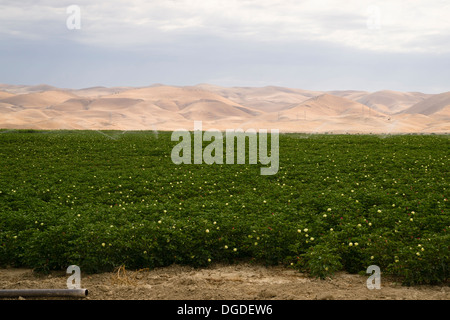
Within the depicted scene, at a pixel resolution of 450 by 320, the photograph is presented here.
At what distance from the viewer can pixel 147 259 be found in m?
10.3

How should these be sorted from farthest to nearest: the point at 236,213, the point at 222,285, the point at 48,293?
the point at 236,213 < the point at 222,285 < the point at 48,293

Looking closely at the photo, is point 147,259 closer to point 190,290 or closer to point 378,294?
point 190,290

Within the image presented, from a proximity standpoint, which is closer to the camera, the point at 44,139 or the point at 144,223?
the point at 144,223

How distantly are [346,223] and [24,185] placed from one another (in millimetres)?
13067

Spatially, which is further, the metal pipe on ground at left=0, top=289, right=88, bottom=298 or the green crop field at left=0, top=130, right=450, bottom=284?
the green crop field at left=0, top=130, right=450, bottom=284

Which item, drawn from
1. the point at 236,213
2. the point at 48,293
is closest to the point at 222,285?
the point at 48,293

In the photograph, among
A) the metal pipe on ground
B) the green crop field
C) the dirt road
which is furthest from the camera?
the green crop field

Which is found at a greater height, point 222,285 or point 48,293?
point 48,293

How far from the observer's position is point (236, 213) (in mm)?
12844

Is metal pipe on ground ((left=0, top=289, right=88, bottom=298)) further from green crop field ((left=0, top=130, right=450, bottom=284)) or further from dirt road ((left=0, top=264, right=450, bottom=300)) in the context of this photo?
green crop field ((left=0, top=130, right=450, bottom=284))

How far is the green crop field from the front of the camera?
1018cm

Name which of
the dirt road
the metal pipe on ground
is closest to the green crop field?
the dirt road

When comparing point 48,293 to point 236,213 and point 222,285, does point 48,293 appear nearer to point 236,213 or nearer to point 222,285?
point 222,285
